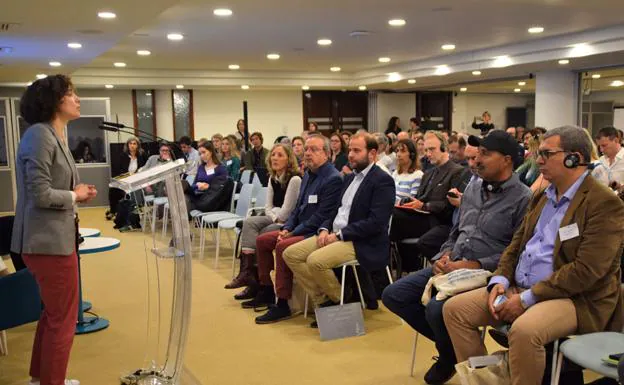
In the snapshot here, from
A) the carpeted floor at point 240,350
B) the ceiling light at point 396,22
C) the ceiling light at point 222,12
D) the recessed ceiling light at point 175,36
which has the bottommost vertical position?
the carpeted floor at point 240,350

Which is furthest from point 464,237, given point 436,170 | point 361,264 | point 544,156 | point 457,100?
point 457,100

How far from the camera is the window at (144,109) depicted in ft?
42.9

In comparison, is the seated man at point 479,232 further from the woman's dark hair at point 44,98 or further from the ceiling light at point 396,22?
the ceiling light at point 396,22

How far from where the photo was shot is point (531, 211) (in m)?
2.73

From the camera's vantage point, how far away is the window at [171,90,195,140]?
13.4 metres

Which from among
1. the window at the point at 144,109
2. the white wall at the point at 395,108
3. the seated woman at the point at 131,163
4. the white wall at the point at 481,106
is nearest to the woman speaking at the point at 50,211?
the seated woman at the point at 131,163

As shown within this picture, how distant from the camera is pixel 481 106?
17.1 meters

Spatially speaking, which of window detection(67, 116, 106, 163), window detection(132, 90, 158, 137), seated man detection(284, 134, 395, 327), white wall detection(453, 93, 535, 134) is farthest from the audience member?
white wall detection(453, 93, 535, 134)

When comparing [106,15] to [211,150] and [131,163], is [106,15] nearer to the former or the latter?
[211,150]

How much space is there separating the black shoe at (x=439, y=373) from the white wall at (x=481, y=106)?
14.0 metres

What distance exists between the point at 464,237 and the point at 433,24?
470 cm

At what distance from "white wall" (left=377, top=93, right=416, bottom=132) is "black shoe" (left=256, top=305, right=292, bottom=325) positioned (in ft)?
35.9

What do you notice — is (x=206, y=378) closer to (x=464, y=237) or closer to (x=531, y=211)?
(x=464, y=237)

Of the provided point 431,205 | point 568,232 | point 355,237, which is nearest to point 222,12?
point 431,205
